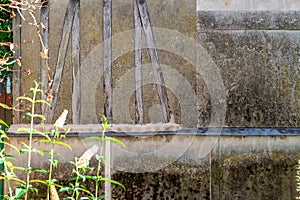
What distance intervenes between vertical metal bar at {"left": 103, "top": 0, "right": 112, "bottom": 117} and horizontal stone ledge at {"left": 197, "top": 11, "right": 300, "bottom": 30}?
3.36ft

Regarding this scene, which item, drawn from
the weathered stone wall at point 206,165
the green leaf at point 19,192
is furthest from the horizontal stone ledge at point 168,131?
the green leaf at point 19,192

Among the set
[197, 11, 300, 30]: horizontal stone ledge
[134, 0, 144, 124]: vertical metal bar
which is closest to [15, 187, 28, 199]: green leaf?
[134, 0, 144, 124]: vertical metal bar

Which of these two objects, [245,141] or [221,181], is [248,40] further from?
[221,181]

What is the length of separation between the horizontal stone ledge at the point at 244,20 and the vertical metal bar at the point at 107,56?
1025 millimetres

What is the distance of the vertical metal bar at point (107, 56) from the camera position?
4746 millimetres

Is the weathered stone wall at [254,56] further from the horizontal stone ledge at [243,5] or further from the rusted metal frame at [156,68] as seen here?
the rusted metal frame at [156,68]

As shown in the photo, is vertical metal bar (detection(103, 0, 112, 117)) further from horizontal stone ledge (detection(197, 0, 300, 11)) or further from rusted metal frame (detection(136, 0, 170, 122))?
horizontal stone ledge (detection(197, 0, 300, 11))

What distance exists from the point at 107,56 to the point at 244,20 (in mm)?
1619

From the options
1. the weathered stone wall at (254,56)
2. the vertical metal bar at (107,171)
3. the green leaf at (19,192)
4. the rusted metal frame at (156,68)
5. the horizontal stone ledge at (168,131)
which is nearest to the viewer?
the green leaf at (19,192)

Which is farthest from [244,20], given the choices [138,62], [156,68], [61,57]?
[61,57]

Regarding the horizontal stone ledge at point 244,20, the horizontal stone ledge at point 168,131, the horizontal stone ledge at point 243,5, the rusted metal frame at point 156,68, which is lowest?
the horizontal stone ledge at point 168,131

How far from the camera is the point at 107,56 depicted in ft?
15.7

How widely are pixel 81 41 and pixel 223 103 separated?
1.75 metres

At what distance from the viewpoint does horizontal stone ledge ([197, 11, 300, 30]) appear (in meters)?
4.87
